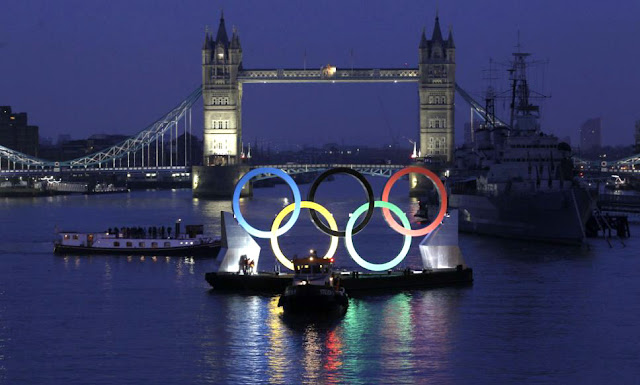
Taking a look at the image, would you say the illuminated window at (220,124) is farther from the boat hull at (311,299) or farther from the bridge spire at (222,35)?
the boat hull at (311,299)

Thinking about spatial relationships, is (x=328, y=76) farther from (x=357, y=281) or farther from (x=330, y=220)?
(x=357, y=281)

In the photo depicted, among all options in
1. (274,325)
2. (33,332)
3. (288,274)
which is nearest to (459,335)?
(274,325)

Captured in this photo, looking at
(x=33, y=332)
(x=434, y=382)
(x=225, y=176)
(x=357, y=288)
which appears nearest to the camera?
(x=434, y=382)

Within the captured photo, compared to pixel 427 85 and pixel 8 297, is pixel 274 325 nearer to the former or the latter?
pixel 8 297

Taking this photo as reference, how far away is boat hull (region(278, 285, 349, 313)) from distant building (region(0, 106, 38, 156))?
138228 millimetres

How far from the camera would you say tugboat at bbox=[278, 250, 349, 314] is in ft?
→ 97.8

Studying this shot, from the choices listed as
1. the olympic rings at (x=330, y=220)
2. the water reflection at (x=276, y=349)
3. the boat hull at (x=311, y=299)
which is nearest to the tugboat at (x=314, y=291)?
the boat hull at (x=311, y=299)

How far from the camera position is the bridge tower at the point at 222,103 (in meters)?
101

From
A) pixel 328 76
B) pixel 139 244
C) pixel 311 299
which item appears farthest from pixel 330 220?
pixel 328 76

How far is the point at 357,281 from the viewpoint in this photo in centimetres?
3294

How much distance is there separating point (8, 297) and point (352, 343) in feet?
35.8

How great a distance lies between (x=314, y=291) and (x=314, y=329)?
141 centimetres

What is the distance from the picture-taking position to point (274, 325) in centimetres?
2898

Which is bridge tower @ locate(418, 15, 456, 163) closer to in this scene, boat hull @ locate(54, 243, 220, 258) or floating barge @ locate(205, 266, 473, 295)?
boat hull @ locate(54, 243, 220, 258)
